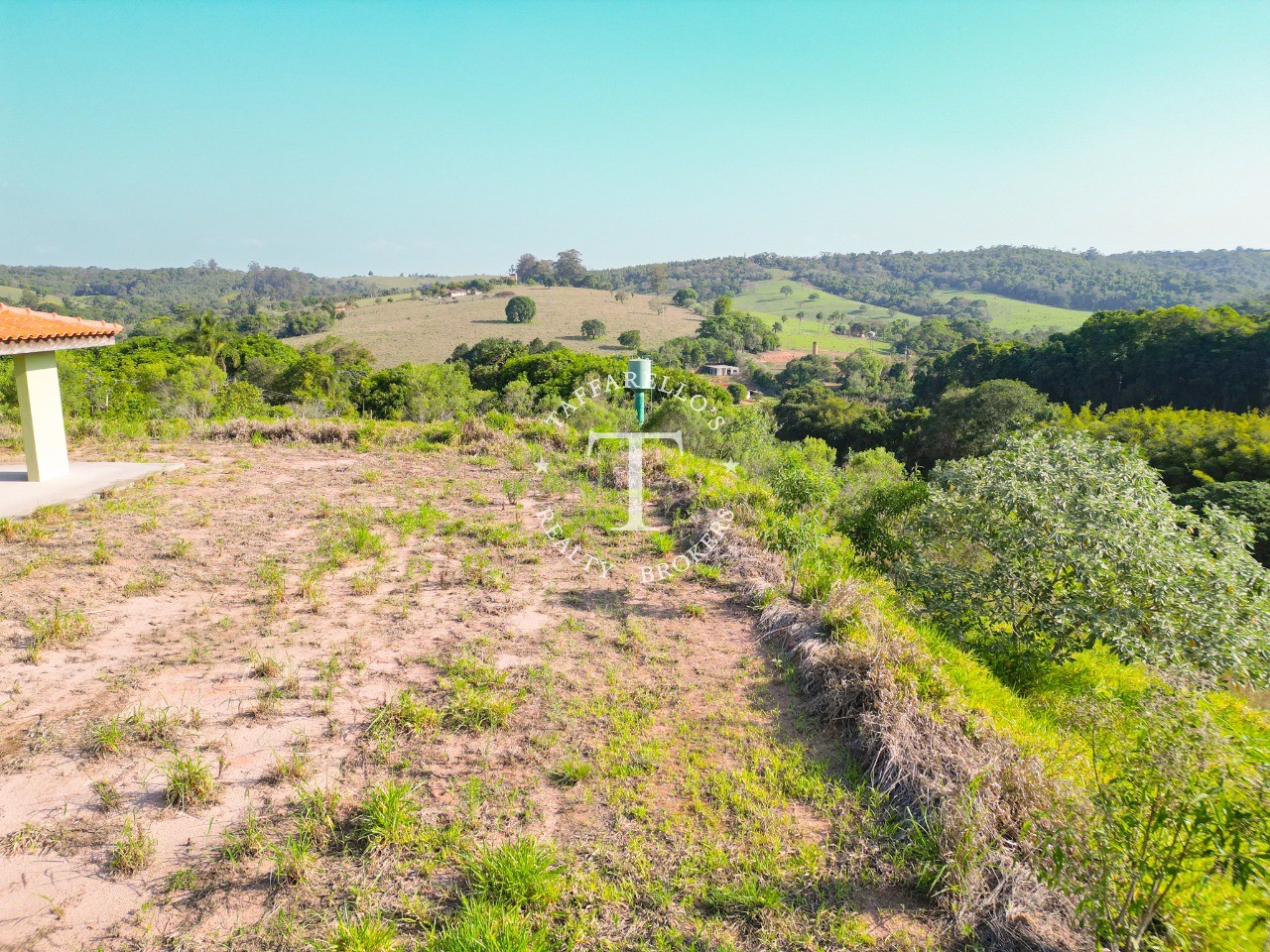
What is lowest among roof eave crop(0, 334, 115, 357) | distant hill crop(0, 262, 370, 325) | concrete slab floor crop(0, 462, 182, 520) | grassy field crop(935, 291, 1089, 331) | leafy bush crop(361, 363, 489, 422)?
leafy bush crop(361, 363, 489, 422)

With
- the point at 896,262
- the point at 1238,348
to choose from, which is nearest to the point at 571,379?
the point at 1238,348

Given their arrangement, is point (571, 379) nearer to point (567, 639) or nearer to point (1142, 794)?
point (567, 639)

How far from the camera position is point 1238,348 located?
30.6 meters

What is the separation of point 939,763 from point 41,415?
1080 centimetres

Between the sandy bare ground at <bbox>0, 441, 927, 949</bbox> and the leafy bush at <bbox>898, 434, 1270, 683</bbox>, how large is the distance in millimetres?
2391

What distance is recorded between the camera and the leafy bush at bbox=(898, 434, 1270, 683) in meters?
5.38

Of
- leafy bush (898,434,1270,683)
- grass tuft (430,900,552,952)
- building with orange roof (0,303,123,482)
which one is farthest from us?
building with orange roof (0,303,123,482)

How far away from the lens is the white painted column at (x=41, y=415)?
834 centimetres

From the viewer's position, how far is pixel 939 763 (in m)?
3.60

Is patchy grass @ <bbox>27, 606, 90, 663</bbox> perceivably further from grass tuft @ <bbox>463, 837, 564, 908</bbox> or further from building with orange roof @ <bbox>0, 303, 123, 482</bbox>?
building with orange roof @ <bbox>0, 303, 123, 482</bbox>

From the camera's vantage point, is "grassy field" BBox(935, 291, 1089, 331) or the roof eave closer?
the roof eave

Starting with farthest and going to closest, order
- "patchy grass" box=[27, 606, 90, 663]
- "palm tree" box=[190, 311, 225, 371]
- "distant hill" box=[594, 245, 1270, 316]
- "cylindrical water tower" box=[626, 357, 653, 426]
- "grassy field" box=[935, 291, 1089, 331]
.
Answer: "distant hill" box=[594, 245, 1270, 316], "grassy field" box=[935, 291, 1089, 331], "palm tree" box=[190, 311, 225, 371], "cylindrical water tower" box=[626, 357, 653, 426], "patchy grass" box=[27, 606, 90, 663]

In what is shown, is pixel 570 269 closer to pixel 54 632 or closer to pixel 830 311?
pixel 830 311

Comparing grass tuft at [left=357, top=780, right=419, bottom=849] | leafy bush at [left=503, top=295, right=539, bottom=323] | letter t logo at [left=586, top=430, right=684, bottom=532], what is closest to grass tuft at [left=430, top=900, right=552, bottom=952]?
grass tuft at [left=357, top=780, right=419, bottom=849]
